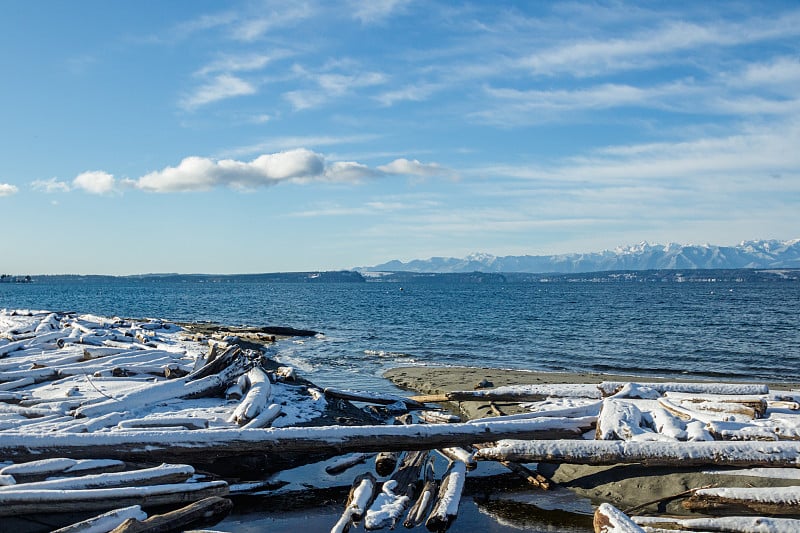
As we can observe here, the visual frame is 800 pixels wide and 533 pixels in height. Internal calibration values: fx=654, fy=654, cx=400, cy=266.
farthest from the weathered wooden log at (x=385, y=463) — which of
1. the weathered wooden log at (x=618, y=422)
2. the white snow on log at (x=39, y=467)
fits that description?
the white snow on log at (x=39, y=467)

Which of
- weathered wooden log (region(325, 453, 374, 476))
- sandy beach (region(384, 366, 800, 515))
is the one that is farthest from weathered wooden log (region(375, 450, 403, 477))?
sandy beach (region(384, 366, 800, 515))

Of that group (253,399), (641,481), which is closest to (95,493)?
(253,399)

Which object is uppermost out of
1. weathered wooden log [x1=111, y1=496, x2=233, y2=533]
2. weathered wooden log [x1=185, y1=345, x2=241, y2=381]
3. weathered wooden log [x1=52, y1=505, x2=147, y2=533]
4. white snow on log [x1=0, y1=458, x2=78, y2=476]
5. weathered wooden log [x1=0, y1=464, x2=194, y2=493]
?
weathered wooden log [x1=185, y1=345, x2=241, y2=381]

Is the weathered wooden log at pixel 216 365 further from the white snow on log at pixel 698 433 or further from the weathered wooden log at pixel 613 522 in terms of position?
the white snow on log at pixel 698 433

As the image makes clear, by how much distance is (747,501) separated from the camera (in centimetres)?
767

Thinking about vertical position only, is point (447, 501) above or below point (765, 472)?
below

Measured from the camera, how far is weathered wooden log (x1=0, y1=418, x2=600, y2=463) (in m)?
8.97

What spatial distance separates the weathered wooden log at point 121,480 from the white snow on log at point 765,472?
6.97 m

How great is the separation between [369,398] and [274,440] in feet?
17.7

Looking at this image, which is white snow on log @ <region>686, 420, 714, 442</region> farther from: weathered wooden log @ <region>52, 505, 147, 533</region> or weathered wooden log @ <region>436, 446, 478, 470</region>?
weathered wooden log @ <region>52, 505, 147, 533</region>

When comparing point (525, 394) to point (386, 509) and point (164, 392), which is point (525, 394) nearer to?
point (386, 509)

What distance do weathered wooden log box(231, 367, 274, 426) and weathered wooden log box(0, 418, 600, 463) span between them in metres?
1.03

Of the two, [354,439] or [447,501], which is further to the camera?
[354,439]

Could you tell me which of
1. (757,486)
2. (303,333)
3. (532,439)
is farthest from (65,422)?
(303,333)
